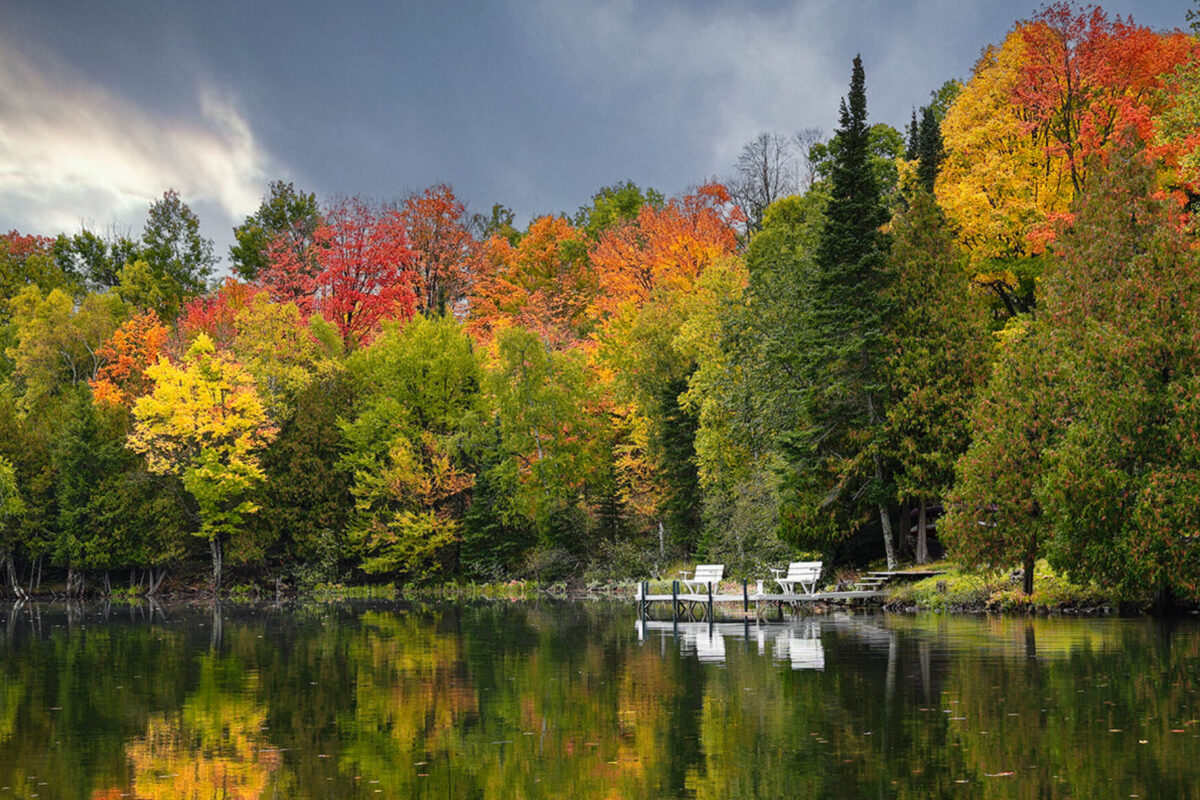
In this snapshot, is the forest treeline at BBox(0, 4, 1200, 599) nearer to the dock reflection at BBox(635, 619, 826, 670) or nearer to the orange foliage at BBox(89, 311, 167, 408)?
the orange foliage at BBox(89, 311, 167, 408)

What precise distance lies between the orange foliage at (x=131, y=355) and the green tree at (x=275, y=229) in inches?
362

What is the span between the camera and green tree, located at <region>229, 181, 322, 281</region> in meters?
66.0

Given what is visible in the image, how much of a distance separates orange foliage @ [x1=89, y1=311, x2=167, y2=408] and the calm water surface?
1403 inches

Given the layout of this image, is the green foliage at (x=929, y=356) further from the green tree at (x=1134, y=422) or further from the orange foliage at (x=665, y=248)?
the orange foliage at (x=665, y=248)

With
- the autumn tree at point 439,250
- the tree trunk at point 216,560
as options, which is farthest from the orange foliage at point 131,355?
the autumn tree at point 439,250

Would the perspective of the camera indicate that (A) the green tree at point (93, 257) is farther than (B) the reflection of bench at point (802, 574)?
Yes

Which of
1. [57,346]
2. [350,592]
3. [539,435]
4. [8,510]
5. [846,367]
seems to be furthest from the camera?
[57,346]

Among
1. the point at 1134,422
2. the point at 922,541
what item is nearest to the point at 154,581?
the point at 922,541

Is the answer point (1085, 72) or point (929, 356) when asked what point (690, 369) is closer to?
point (929, 356)

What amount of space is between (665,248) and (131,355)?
28.6 meters

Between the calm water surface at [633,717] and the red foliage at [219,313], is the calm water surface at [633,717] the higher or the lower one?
the lower one

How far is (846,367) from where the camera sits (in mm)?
33094

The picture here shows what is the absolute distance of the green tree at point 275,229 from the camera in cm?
6600

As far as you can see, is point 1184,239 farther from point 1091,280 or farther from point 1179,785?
point 1179,785
